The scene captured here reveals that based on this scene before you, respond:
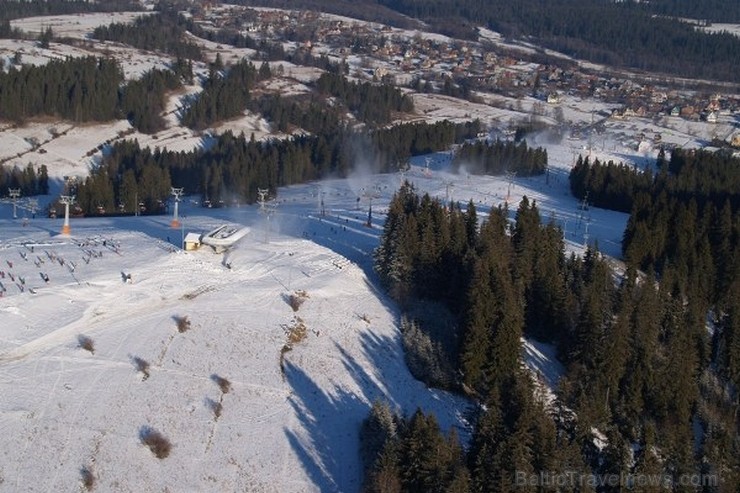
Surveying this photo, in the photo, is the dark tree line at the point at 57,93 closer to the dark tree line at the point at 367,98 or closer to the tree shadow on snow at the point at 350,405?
the dark tree line at the point at 367,98

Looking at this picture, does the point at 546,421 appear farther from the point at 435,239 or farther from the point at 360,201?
the point at 360,201

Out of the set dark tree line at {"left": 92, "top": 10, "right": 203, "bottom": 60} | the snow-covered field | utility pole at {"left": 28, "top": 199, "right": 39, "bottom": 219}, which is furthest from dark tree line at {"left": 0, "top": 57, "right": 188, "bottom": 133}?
the snow-covered field

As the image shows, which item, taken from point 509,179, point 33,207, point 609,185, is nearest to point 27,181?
point 33,207

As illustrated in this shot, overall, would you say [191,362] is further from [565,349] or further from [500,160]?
[500,160]

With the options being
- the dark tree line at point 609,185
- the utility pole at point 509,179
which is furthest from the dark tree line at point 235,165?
the dark tree line at point 609,185

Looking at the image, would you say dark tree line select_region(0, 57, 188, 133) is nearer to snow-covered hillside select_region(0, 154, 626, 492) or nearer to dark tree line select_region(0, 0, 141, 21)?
snow-covered hillside select_region(0, 154, 626, 492)

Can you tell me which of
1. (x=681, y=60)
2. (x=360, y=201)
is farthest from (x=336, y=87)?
(x=681, y=60)
